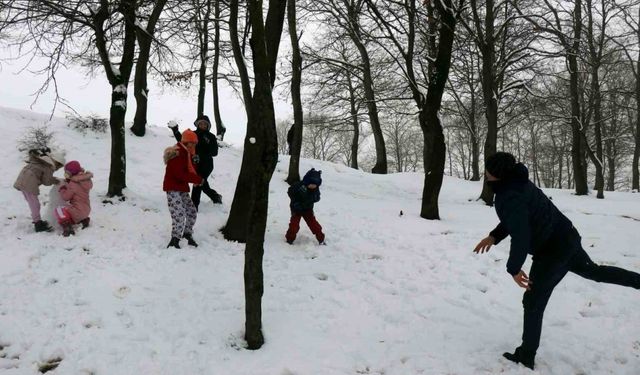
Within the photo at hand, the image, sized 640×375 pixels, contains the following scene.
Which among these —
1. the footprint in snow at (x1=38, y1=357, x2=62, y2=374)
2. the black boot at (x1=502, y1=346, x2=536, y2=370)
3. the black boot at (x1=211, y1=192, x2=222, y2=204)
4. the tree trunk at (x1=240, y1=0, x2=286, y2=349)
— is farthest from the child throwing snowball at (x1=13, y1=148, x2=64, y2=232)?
the black boot at (x1=502, y1=346, x2=536, y2=370)

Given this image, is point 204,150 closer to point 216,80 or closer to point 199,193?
point 199,193

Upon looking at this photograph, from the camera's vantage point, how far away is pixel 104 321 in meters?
3.96

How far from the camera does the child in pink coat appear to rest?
5.88 meters

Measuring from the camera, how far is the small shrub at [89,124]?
39.4 feet

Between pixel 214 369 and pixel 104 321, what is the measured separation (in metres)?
1.32

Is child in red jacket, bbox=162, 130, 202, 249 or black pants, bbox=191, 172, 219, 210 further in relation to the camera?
black pants, bbox=191, 172, 219, 210

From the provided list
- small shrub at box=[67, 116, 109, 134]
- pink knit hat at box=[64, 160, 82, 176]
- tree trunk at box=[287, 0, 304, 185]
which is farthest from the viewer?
small shrub at box=[67, 116, 109, 134]

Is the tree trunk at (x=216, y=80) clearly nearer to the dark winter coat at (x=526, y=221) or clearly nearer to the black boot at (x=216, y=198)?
the black boot at (x=216, y=198)

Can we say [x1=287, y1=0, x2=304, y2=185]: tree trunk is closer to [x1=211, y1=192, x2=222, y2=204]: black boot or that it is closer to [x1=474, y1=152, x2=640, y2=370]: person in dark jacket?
[x1=211, y1=192, x2=222, y2=204]: black boot

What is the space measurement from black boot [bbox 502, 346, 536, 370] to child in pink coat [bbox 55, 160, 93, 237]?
5676 millimetres

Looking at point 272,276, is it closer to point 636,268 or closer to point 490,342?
point 490,342

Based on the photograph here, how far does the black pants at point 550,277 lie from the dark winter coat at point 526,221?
3.1 inches

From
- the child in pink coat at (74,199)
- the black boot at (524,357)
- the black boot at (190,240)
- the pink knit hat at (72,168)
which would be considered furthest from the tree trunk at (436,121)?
the pink knit hat at (72,168)

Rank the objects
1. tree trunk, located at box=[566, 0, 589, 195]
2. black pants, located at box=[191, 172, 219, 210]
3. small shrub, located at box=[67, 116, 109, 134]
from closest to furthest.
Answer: black pants, located at box=[191, 172, 219, 210], small shrub, located at box=[67, 116, 109, 134], tree trunk, located at box=[566, 0, 589, 195]
